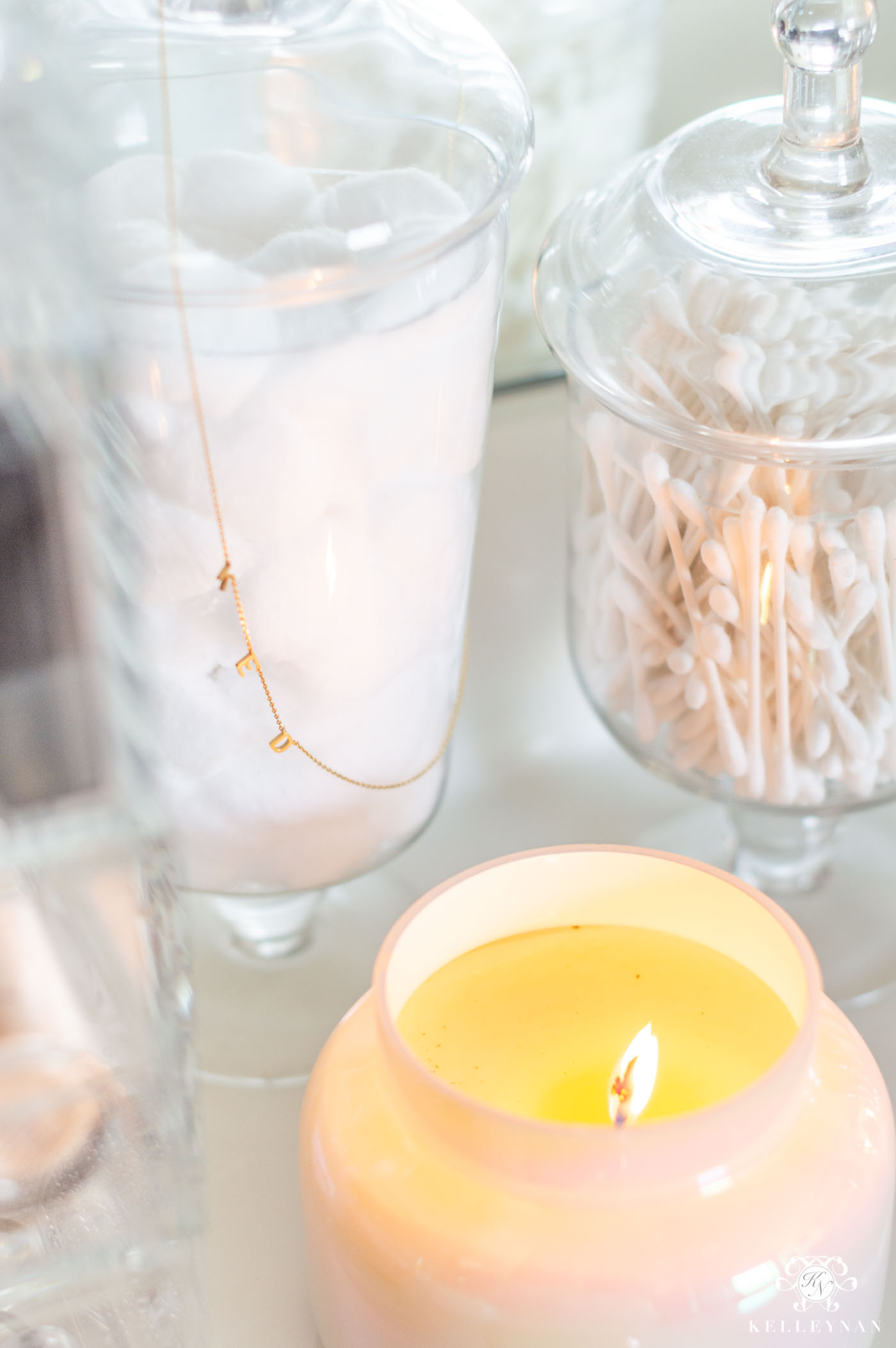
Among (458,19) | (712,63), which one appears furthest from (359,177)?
(712,63)

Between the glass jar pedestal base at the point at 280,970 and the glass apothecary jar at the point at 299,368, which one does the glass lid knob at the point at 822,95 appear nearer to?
the glass apothecary jar at the point at 299,368

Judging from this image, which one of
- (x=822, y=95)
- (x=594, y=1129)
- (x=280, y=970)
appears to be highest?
(x=822, y=95)

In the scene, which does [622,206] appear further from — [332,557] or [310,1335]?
[310,1335]

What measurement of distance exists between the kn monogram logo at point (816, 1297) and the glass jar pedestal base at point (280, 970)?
0.51 feet

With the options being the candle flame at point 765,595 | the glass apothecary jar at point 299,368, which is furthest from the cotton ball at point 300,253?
the candle flame at point 765,595

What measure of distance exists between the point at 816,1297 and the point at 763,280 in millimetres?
186

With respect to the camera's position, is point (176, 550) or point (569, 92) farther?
point (569, 92)

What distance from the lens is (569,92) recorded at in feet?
1.36

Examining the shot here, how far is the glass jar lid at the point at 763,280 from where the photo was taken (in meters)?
0.28

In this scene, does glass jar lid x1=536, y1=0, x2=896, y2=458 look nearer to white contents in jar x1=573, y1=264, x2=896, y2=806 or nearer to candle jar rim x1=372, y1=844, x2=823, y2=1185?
white contents in jar x1=573, y1=264, x2=896, y2=806

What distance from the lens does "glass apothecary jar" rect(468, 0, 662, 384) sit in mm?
398

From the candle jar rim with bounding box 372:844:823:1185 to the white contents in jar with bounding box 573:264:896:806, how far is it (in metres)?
0.09

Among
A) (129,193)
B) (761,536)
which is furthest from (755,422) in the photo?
(129,193)

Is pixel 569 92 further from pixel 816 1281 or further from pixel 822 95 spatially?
pixel 816 1281
